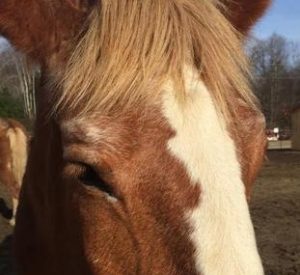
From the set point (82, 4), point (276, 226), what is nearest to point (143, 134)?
point (82, 4)

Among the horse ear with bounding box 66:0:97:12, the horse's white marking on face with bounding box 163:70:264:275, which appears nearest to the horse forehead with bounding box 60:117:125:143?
the horse's white marking on face with bounding box 163:70:264:275

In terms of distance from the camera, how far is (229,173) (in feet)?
6.20

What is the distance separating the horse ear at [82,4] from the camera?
231 cm

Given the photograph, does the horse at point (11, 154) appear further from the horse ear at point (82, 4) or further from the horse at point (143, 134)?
the horse ear at point (82, 4)

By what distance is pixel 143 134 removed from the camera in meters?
1.96

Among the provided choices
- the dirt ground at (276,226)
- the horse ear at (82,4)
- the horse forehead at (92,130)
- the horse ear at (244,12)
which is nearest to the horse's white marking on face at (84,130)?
the horse forehead at (92,130)

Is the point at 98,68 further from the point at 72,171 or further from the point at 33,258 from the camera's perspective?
the point at 33,258

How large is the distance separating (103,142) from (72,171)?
0.60 ft

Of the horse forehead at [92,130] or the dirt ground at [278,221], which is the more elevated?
the horse forehead at [92,130]

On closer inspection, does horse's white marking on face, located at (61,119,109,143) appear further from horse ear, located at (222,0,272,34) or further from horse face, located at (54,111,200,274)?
horse ear, located at (222,0,272,34)

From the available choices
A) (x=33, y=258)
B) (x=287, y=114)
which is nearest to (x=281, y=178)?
(x=33, y=258)

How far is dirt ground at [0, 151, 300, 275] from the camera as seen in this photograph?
770 centimetres

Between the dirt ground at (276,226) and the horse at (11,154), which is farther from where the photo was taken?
the horse at (11,154)

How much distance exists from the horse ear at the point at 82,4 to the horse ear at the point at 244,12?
0.67m
